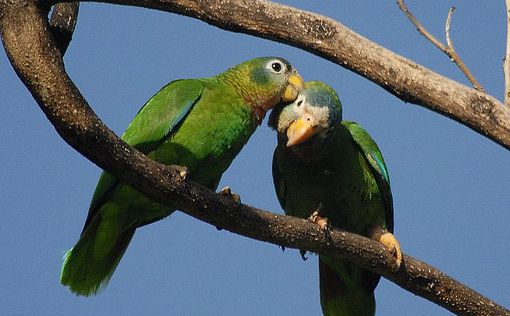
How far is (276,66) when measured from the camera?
5301 mm

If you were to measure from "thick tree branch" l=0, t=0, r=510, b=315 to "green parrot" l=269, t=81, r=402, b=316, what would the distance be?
1.80ft

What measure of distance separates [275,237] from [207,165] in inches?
37.3

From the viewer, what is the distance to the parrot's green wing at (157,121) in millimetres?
4785

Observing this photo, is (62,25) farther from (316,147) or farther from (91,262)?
(316,147)

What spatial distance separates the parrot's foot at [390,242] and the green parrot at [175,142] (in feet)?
3.76

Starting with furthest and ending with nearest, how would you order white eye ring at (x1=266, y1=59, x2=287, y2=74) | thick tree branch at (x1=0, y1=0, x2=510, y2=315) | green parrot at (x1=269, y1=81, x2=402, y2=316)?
A: white eye ring at (x1=266, y1=59, x2=287, y2=74), green parrot at (x1=269, y1=81, x2=402, y2=316), thick tree branch at (x1=0, y1=0, x2=510, y2=315)

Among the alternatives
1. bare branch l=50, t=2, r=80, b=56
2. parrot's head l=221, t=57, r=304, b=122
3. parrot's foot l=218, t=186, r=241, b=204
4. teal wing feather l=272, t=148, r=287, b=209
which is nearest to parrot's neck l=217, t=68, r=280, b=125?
parrot's head l=221, t=57, r=304, b=122

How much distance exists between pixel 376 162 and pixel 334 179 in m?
0.41

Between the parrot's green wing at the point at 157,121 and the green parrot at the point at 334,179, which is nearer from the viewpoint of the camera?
the parrot's green wing at the point at 157,121

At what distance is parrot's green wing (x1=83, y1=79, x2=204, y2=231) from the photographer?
188 inches

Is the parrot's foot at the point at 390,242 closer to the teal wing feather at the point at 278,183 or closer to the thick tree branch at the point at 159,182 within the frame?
the thick tree branch at the point at 159,182

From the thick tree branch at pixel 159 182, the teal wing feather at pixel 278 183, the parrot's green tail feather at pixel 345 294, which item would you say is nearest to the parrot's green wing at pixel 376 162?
the parrot's green tail feather at pixel 345 294

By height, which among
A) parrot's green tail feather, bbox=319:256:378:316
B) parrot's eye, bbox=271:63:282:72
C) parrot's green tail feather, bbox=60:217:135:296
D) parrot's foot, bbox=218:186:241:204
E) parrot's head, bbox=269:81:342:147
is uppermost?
parrot's eye, bbox=271:63:282:72

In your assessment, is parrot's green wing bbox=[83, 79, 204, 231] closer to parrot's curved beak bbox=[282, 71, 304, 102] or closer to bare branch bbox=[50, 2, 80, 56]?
parrot's curved beak bbox=[282, 71, 304, 102]
